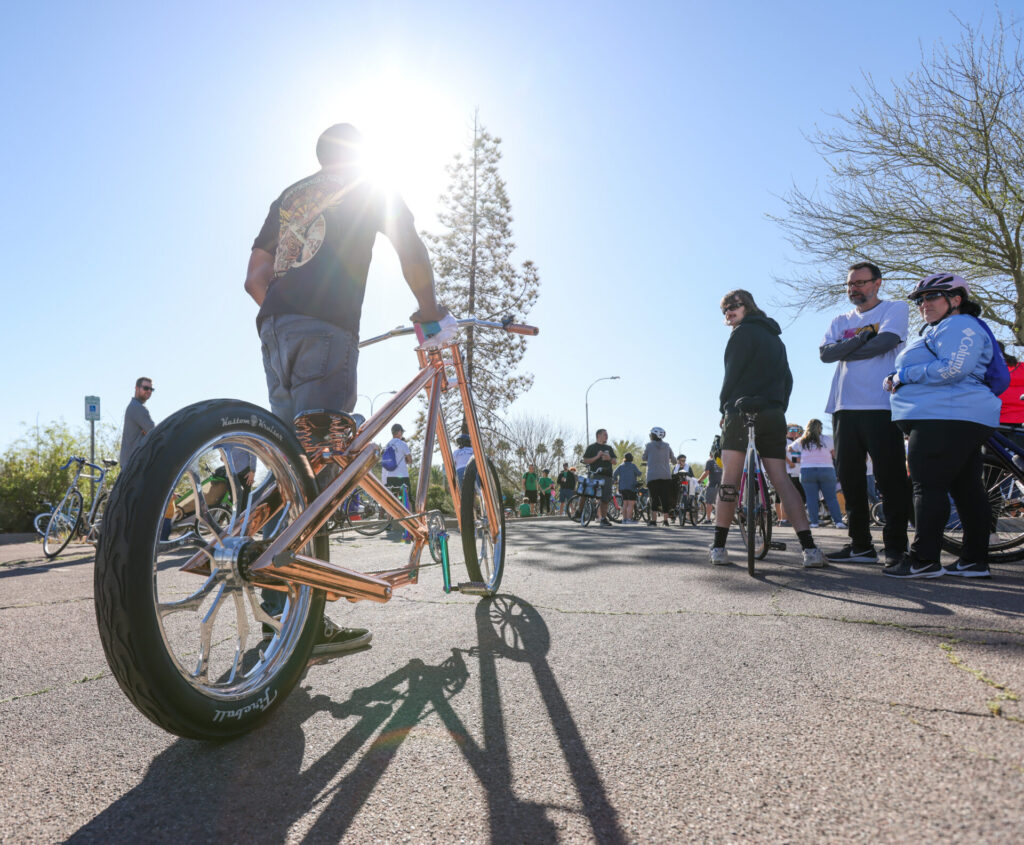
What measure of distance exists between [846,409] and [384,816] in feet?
14.7

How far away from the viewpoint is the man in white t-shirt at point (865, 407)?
4516mm

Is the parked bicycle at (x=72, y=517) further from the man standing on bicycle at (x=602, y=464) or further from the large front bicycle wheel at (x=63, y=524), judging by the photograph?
the man standing on bicycle at (x=602, y=464)

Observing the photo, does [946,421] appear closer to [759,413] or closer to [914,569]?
[914,569]

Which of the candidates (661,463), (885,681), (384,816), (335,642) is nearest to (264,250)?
(335,642)

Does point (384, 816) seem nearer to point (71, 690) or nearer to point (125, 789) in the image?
point (125, 789)

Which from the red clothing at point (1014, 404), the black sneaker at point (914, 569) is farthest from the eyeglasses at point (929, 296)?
the red clothing at point (1014, 404)

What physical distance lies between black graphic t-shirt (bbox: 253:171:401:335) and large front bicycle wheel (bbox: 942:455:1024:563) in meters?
4.18

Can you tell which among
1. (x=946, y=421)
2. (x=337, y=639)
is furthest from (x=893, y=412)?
(x=337, y=639)

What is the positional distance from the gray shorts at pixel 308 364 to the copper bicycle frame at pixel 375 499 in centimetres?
21

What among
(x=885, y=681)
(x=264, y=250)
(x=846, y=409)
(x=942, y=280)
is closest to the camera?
(x=885, y=681)

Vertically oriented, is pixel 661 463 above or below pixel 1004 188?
below

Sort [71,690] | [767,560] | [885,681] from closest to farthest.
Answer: [885,681]
[71,690]
[767,560]

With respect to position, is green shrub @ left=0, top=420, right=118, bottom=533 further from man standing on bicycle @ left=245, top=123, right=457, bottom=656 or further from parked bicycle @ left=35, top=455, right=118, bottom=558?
man standing on bicycle @ left=245, top=123, right=457, bottom=656

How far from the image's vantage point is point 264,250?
2873mm
